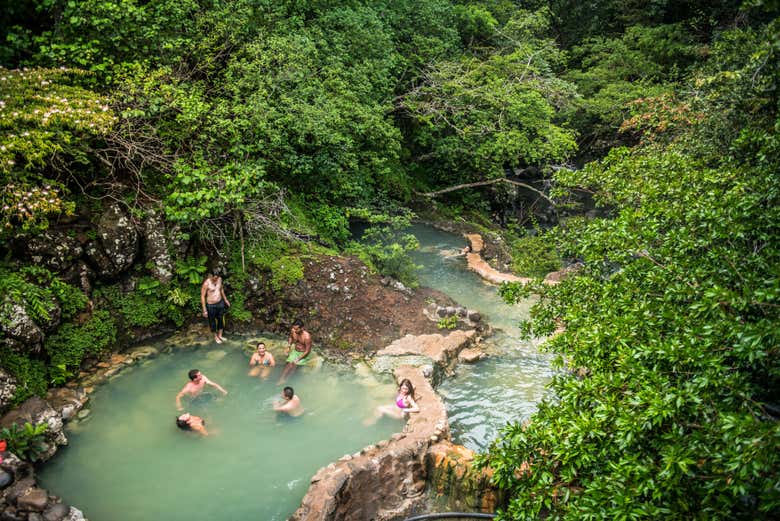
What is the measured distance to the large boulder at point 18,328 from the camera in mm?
6676

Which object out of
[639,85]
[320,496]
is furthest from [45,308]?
[639,85]

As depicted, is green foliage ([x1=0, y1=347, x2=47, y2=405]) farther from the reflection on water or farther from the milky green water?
the reflection on water

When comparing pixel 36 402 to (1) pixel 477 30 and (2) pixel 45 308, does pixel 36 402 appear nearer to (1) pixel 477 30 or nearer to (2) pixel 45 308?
(2) pixel 45 308

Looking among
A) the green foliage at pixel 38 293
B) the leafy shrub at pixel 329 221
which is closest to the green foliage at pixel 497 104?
the leafy shrub at pixel 329 221

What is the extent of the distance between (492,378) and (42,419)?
7346 mm

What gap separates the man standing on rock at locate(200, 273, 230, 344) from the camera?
873 centimetres

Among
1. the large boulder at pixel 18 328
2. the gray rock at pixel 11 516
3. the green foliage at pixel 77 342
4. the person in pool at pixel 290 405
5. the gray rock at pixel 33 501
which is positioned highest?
the large boulder at pixel 18 328

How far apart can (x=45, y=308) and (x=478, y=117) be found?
39.8 ft

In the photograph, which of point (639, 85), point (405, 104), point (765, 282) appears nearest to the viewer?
point (765, 282)

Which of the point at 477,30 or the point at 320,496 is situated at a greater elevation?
the point at 477,30

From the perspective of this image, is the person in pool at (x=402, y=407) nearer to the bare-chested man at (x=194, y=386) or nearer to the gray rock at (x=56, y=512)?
the bare-chested man at (x=194, y=386)

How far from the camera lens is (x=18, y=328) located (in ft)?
22.3

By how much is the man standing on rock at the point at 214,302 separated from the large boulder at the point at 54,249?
7.35 ft

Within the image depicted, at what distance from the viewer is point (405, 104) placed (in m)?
13.9
